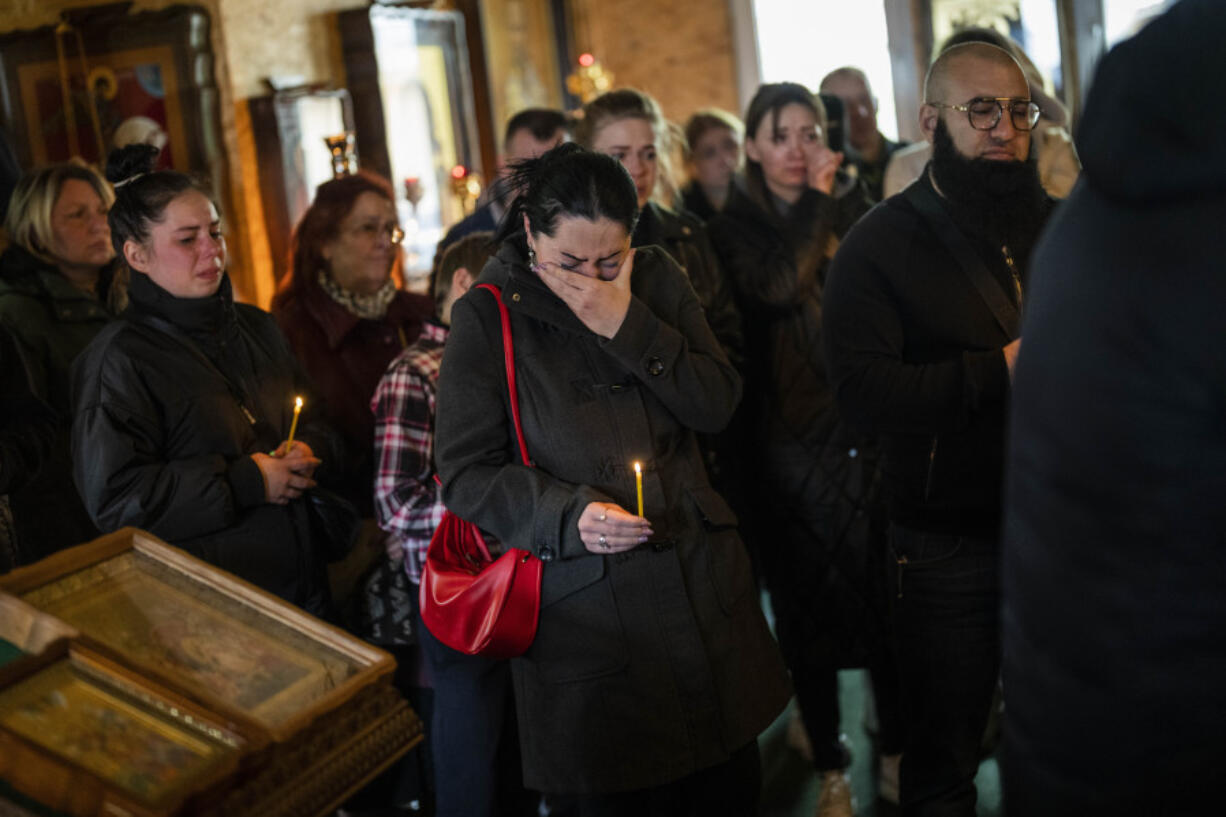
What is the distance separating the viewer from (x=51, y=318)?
3.50 meters

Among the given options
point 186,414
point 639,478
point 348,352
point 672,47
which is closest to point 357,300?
point 348,352

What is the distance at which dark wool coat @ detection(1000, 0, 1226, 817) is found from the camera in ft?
3.92

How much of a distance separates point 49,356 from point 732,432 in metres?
1.89

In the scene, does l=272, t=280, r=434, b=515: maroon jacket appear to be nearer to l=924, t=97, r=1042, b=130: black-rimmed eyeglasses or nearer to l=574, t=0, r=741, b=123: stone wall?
l=924, t=97, r=1042, b=130: black-rimmed eyeglasses

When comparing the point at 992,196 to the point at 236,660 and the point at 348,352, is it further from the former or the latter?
the point at 348,352

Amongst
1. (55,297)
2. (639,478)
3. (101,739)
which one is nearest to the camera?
(101,739)

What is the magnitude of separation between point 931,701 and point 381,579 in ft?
4.58

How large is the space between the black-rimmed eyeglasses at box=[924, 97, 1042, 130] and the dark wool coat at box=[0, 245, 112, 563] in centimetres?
234

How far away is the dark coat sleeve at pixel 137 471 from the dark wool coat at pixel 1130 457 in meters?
1.84

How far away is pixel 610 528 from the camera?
220cm

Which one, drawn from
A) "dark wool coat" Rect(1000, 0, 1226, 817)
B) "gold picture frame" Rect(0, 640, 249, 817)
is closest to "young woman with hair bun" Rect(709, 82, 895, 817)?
"dark wool coat" Rect(1000, 0, 1226, 817)

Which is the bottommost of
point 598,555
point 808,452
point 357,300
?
point 808,452

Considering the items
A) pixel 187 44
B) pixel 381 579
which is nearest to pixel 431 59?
pixel 187 44

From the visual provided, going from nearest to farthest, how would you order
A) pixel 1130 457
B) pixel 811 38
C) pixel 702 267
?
pixel 1130 457 < pixel 702 267 < pixel 811 38
